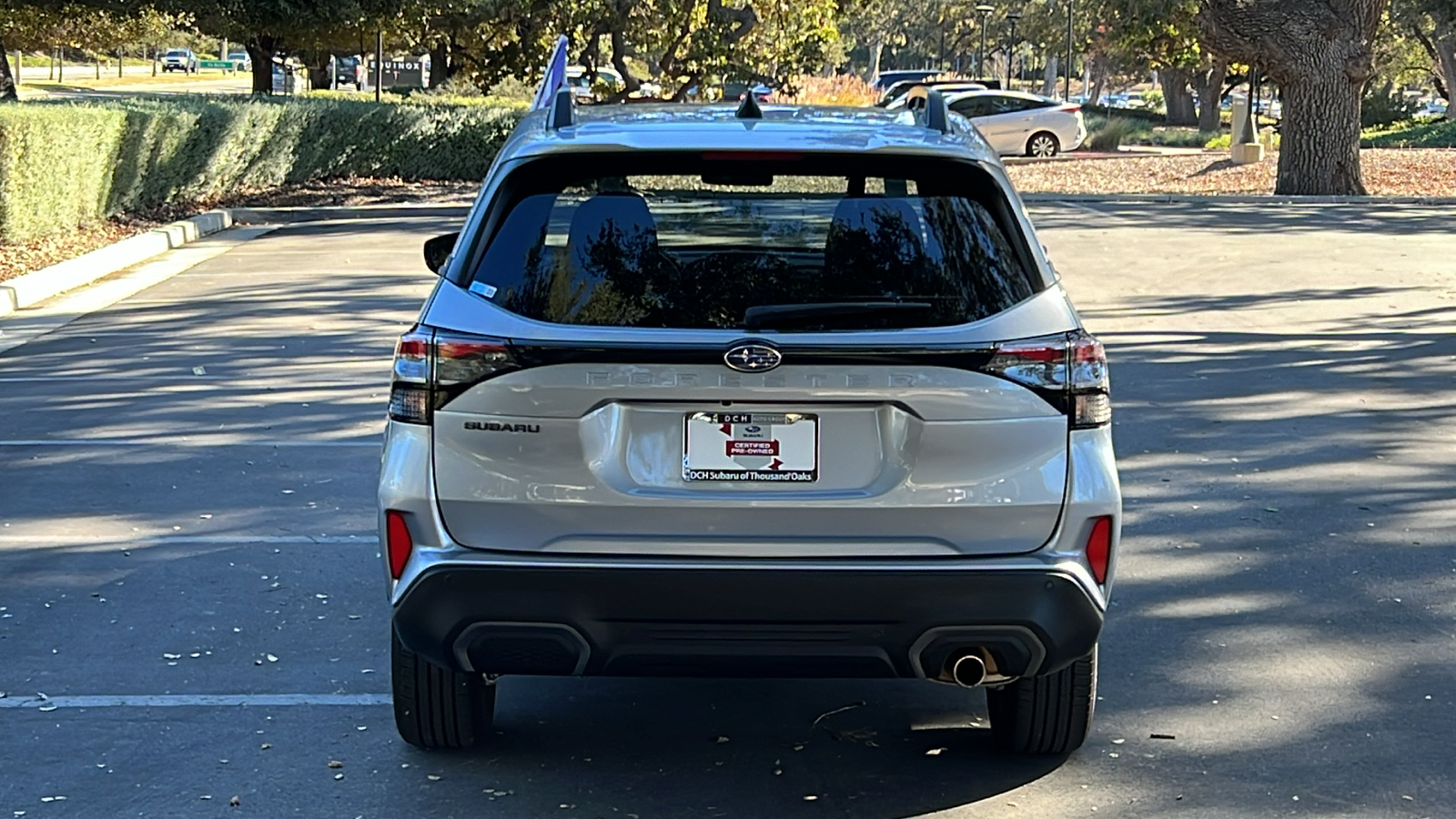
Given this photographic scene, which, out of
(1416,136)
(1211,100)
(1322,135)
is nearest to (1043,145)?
(1322,135)

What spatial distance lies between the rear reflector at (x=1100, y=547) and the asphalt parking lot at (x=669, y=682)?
0.69m

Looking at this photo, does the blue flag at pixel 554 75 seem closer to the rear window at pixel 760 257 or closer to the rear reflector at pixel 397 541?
the rear window at pixel 760 257

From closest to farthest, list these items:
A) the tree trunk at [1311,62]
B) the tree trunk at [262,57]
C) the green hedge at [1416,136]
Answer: the tree trunk at [1311,62] → the tree trunk at [262,57] → the green hedge at [1416,136]

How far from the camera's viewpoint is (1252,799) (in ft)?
14.6

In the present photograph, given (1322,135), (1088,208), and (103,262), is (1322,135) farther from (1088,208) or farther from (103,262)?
(103,262)

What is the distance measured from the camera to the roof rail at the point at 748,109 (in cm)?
464

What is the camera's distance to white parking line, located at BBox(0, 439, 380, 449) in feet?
29.0

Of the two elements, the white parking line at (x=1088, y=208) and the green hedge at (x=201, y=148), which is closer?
the green hedge at (x=201, y=148)

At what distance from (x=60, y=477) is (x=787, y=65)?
3445cm

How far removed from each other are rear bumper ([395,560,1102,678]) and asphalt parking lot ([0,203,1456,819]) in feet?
1.82

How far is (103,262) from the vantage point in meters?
16.3

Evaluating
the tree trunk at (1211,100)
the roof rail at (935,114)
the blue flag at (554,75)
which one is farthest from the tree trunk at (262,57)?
the tree trunk at (1211,100)

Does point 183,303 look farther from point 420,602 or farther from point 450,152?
point 450,152

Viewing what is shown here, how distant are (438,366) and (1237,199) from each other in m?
21.0
